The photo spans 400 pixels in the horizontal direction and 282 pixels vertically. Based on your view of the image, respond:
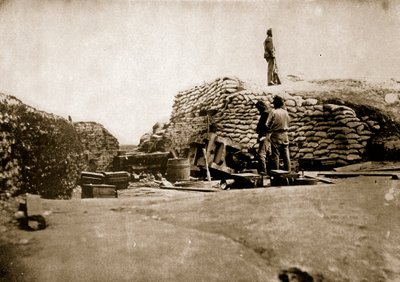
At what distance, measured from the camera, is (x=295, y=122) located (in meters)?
11.1

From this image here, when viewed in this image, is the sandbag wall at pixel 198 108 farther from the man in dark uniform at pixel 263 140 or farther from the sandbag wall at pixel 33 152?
the sandbag wall at pixel 33 152

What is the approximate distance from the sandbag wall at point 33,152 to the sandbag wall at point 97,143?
8.46 meters

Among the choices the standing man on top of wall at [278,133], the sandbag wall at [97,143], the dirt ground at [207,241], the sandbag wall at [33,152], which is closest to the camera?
the dirt ground at [207,241]

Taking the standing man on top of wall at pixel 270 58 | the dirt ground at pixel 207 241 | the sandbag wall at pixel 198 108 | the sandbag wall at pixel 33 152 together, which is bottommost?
the dirt ground at pixel 207 241

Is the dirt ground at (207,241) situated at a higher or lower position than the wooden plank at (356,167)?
lower

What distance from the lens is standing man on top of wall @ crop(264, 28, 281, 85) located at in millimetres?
12938

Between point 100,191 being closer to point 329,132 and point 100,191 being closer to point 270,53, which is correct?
point 329,132

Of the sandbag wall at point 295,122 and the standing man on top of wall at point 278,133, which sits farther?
the sandbag wall at point 295,122

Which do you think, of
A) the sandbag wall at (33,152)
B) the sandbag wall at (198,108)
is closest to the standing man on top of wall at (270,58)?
the sandbag wall at (198,108)

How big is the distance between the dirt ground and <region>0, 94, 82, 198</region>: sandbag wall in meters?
0.93

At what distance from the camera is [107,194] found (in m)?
5.99

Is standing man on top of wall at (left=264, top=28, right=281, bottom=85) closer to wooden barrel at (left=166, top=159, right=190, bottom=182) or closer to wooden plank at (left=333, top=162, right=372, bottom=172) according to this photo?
wooden plank at (left=333, top=162, right=372, bottom=172)

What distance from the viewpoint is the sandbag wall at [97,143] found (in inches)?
603

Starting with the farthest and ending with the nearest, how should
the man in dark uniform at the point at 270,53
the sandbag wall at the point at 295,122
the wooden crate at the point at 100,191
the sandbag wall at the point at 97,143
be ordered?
the sandbag wall at the point at 97,143
the man in dark uniform at the point at 270,53
the sandbag wall at the point at 295,122
the wooden crate at the point at 100,191
